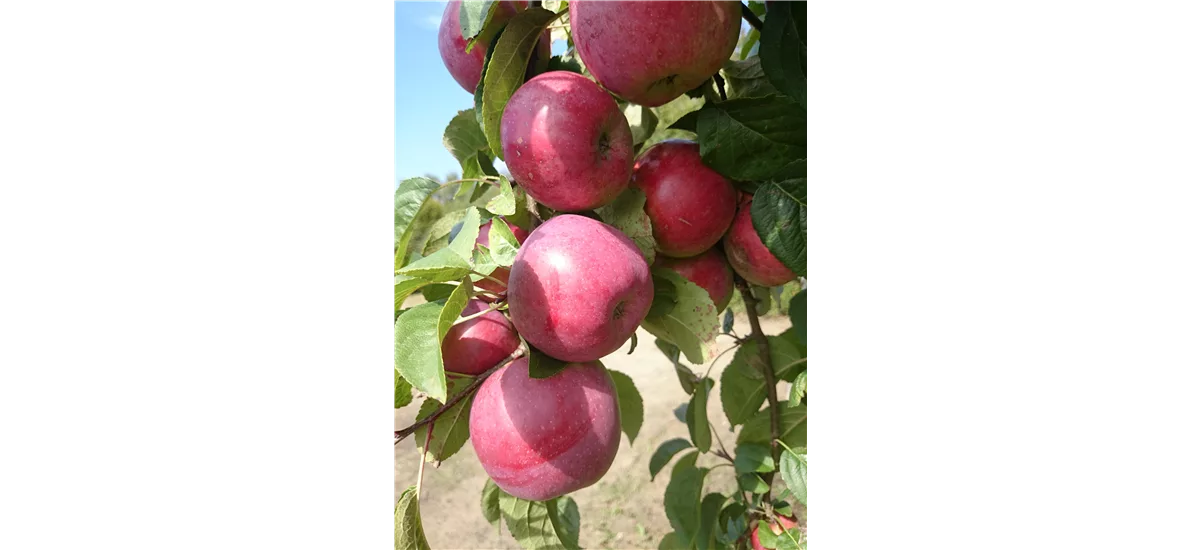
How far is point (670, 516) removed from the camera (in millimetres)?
969

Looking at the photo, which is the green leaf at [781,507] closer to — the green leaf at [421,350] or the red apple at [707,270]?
the red apple at [707,270]

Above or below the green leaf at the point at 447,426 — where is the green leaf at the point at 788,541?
below

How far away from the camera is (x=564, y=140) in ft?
1.79

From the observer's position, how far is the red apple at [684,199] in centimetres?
63

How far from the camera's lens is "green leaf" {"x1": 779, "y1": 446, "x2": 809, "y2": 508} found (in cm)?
72

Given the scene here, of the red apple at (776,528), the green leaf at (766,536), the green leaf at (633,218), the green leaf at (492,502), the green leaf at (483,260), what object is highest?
the green leaf at (483,260)

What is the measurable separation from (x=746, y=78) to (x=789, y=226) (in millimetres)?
169

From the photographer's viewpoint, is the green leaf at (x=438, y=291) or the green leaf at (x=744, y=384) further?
the green leaf at (x=744, y=384)

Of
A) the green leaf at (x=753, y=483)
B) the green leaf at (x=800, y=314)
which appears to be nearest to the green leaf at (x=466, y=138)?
the green leaf at (x=800, y=314)

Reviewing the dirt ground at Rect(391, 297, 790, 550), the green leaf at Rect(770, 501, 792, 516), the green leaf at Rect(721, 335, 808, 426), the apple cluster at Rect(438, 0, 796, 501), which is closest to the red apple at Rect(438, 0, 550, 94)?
the apple cluster at Rect(438, 0, 796, 501)

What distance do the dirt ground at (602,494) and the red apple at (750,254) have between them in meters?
1.52
